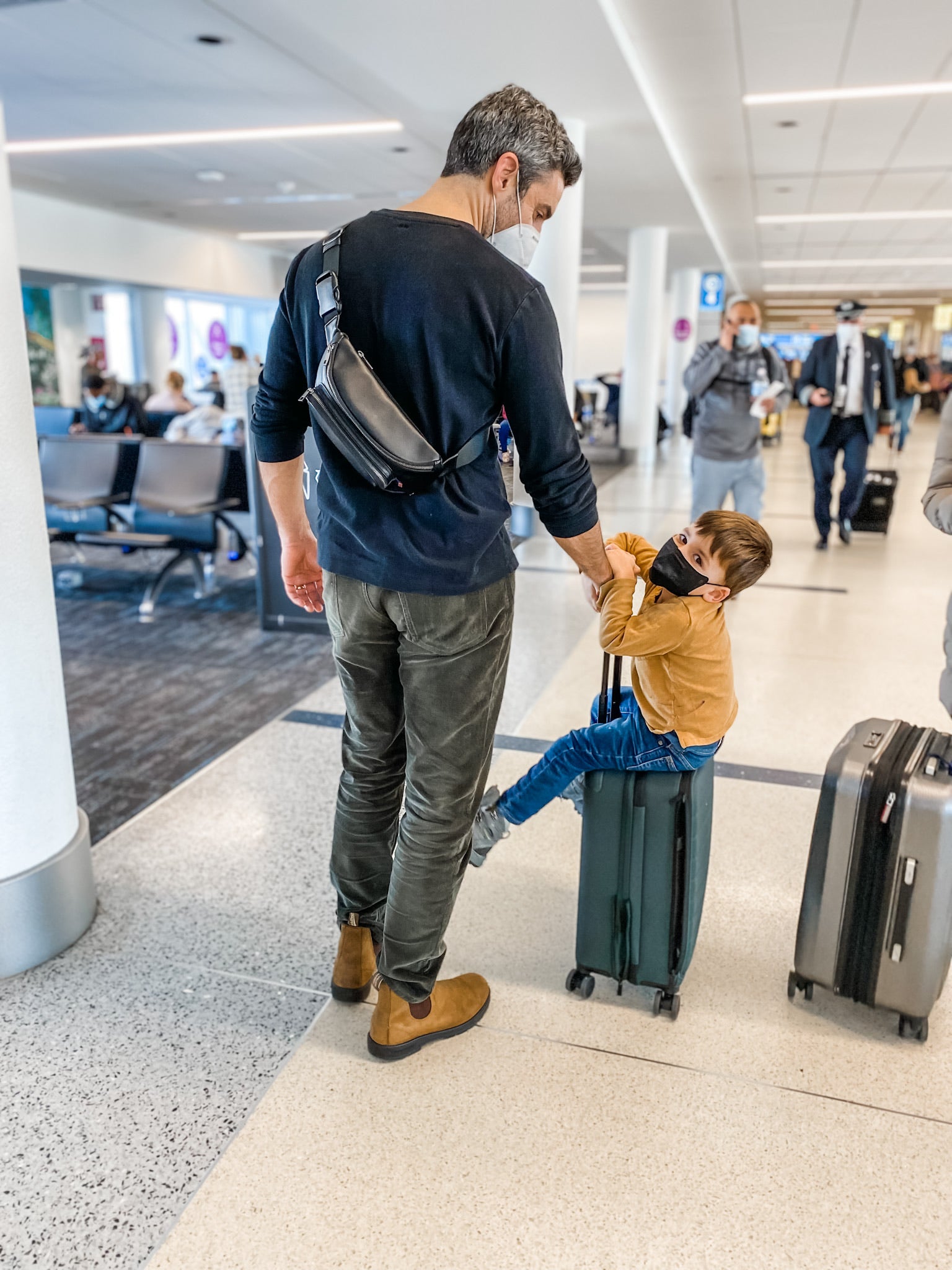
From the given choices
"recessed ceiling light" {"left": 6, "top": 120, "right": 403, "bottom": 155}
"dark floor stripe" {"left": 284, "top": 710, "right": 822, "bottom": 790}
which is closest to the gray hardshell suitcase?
"dark floor stripe" {"left": 284, "top": 710, "right": 822, "bottom": 790}

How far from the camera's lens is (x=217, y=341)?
19.9 m

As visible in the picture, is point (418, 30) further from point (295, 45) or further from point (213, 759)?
point (213, 759)

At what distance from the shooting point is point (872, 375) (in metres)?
6.19

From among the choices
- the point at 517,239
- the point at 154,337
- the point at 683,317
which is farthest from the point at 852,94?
the point at 154,337

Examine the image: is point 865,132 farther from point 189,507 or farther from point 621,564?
point 621,564

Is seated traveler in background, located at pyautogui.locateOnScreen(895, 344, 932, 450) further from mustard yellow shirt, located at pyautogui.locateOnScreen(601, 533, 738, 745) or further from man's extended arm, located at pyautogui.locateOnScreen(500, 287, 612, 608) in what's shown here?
man's extended arm, located at pyautogui.locateOnScreen(500, 287, 612, 608)

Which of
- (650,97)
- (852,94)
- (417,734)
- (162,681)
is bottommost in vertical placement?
(162,681)

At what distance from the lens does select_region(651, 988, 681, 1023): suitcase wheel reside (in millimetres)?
1875

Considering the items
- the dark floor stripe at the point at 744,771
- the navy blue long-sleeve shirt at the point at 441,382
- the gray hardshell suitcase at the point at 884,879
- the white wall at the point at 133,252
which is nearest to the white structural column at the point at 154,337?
the white wall at the point at 133,252

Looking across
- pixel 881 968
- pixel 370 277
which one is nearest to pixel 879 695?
pixel 881 968

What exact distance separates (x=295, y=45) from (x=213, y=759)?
470 cm

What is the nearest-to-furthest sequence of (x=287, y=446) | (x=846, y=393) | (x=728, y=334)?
1. (x=287, y=446)
2. (x=728, y=334)
3. (x=846, y=393)

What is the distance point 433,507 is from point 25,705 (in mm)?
1067

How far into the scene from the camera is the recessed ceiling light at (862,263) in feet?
58.2
